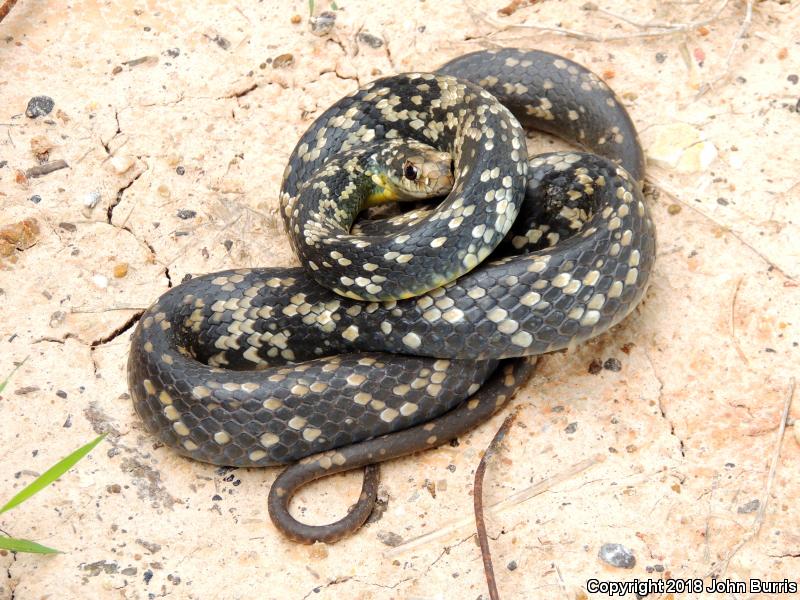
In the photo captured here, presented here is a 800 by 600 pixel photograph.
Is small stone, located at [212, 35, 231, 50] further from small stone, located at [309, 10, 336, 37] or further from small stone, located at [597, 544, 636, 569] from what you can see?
small stone, located at [597, 544, 636, 569]

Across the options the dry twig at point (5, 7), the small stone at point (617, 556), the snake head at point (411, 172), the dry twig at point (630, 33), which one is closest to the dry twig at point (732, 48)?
the dry twig at point (630, 33)

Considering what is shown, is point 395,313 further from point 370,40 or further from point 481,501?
point 370,40

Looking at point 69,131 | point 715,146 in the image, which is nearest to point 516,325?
point 715,146

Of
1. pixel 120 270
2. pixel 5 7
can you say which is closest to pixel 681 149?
pixel 120 270

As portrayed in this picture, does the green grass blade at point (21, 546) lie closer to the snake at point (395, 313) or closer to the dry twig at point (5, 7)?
the snake at point (395, 313)

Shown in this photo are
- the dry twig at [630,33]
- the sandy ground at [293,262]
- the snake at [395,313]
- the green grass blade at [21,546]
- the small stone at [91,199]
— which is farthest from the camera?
the dry twig at [630,33]

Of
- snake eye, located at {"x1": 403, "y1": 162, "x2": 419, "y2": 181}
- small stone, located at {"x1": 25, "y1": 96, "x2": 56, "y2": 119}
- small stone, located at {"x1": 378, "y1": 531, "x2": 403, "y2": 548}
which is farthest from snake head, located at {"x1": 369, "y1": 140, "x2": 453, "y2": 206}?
small stone, located at {"x1": 25, "y1": 96, "x2": 56, "y2": 119}

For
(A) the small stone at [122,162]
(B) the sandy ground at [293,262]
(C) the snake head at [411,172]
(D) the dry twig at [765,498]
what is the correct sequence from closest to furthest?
1. (D) the dry twig at [765,498]
2. (B) the sandy ground at [293,262]
3. (C) the snake head at [411,172]
4. (A) the small stone at [122,162]
